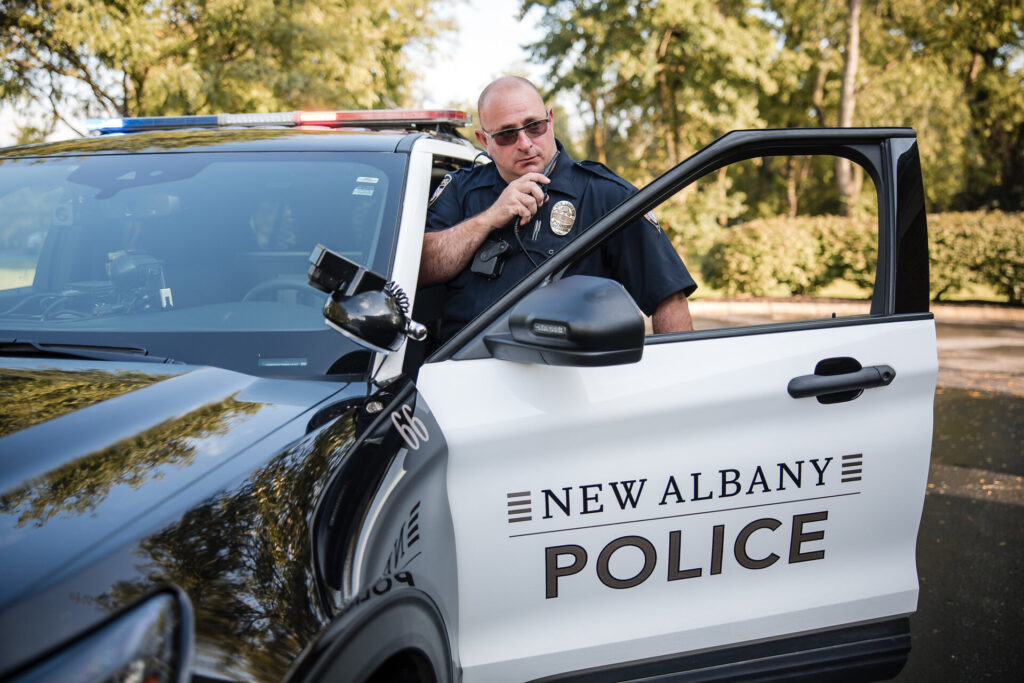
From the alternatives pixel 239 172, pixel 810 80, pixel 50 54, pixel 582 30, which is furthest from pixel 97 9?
pixel 810 80

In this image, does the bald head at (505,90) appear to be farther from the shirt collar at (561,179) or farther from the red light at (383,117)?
the red light at (383,117)

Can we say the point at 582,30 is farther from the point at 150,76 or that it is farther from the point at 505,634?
the point at 505,634

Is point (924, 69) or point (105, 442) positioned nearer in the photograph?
point (105, 442)

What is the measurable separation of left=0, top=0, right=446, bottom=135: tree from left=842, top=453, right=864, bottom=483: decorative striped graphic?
10.0 metres

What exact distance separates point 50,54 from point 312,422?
12378mm

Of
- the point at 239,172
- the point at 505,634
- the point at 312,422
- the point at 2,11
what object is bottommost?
the point at 505,634

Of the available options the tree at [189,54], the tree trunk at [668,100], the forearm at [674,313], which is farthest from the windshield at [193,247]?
the tree trunk at [668,100]

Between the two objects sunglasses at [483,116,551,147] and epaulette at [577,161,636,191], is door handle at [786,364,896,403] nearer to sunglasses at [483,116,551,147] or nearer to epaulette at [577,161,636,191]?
epaulette at [577,161,636,191]

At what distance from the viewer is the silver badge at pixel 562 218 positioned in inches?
92.4

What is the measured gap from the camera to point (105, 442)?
1.19m

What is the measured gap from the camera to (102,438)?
1.20m

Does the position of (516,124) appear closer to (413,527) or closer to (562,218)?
(562,218)

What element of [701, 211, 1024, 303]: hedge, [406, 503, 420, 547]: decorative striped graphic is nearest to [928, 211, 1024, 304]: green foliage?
[701, 211, 1024, 303]: hedge

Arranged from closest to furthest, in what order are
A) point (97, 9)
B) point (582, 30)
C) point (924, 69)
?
point (97, 9), point (582, 30), point (924, 69)
